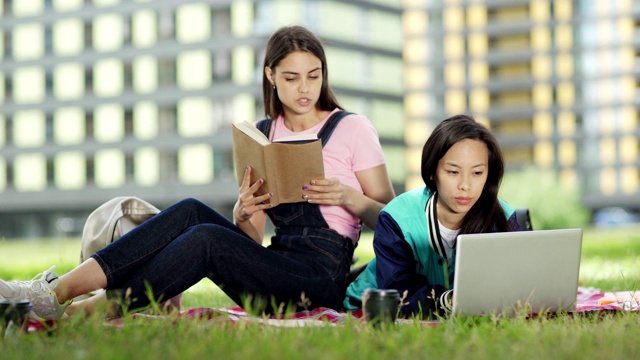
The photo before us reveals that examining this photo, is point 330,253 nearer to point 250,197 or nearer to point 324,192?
point 324,192

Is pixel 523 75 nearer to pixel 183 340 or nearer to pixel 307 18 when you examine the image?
pixel 307 18

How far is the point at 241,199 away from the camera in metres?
3.85

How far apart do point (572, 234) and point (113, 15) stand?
117ft

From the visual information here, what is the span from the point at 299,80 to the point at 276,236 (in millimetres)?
765

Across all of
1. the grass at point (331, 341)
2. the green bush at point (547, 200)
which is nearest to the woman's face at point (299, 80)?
the grass at point (331, 341)

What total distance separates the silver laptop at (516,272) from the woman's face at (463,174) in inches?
16.6

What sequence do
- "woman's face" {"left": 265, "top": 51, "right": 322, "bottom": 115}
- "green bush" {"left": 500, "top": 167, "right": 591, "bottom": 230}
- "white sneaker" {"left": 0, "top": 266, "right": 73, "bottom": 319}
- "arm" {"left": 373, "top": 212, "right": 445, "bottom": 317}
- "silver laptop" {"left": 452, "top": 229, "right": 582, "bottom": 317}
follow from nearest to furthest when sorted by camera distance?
"silver laptop" {"left": 452, "top": 229, "right": 582, "bottom": 317}, "white sneaker" {"left": 0, "top": 266, "right": 73, "bottom": 319}, "arm" {"left": 373, "top": 212, "right": 445, "bottom": 317}, "woman's face" {"left": 265, "top": 51, "right": 322, "bottom": 115}, "green bush" {"left": 500, "top": 167, "right": 591, "bottom": 230}

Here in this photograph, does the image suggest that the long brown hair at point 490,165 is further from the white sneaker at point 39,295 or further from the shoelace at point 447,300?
the white sneaker at point 39,295

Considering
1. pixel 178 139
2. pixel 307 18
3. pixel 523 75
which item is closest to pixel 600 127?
pixel 523 75

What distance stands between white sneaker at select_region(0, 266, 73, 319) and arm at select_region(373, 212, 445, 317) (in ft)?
4.32

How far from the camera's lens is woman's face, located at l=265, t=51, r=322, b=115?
404 centimetres

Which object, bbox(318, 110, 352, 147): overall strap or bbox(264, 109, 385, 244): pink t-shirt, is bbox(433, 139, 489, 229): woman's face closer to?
bbox(264, 109, 385, 244): pink t-shirt

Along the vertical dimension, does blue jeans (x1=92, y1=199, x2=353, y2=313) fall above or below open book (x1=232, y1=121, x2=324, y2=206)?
below

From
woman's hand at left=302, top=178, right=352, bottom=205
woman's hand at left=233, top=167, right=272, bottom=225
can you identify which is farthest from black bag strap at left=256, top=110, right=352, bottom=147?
woman's hand at left=233, top=167, right=272, bottom=225
